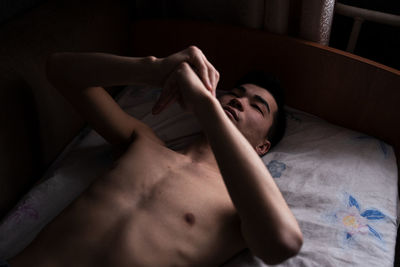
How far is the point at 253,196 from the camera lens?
76cm

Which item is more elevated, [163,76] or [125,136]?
[163,76]

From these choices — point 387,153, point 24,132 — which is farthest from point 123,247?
point 387,153

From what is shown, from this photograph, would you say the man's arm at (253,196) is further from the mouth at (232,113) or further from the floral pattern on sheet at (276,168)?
the floral pattern on sheet at (276,168)

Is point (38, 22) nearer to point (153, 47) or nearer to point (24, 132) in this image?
point (24, 132)

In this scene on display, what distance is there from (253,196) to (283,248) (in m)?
0.12

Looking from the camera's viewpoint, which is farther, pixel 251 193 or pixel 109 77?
pixel 109 77

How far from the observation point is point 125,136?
1.17 meters

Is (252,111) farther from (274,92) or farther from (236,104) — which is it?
(274,92)

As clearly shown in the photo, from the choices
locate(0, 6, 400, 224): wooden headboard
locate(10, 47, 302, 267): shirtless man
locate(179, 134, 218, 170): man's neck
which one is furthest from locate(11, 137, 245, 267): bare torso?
locate(0, 6, 400, 224): wooden headboard

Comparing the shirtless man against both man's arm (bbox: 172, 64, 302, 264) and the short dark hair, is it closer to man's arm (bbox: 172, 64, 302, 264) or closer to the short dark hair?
man's arm (bbox: 172, 64, 302, 264)

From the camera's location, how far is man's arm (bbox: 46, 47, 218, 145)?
957 mm

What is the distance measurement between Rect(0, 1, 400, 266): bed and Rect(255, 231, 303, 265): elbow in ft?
0.76

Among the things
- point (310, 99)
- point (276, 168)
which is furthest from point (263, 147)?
point (310, 99)

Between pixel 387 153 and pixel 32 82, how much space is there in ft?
4.04
